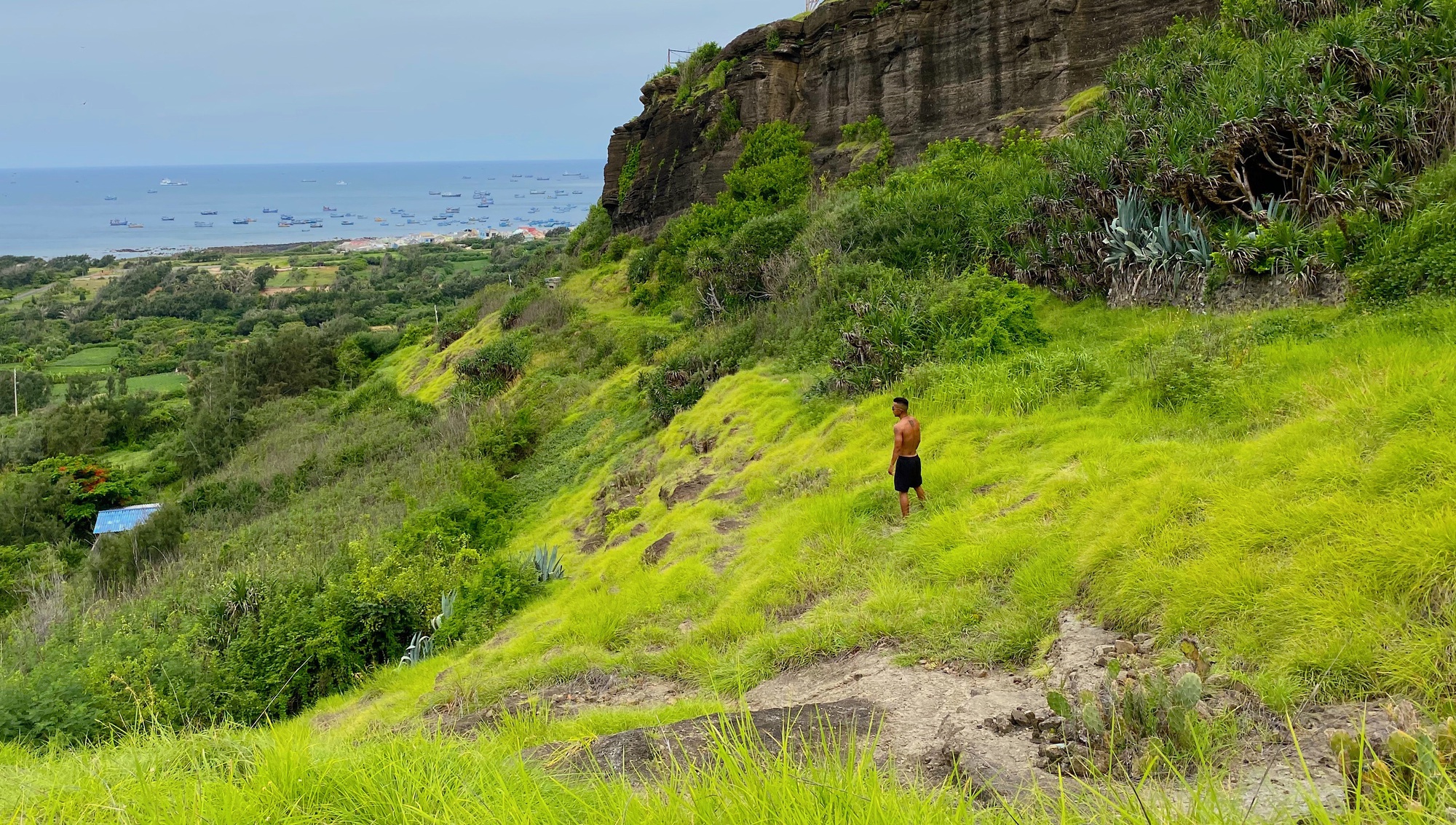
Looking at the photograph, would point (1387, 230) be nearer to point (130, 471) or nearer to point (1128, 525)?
point (1128, 525)

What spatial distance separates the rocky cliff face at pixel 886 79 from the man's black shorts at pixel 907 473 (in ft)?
49.6

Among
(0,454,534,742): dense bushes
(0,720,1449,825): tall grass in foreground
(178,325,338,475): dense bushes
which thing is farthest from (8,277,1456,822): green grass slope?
(178,325,338,475): dense bushes

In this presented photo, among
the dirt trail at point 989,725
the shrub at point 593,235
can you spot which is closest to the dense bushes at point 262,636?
the dirt trail at point 989,725

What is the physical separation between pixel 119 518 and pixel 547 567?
22.8 metres

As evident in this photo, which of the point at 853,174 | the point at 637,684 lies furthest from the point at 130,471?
the point at 637,684

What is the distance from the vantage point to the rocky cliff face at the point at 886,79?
19.4m

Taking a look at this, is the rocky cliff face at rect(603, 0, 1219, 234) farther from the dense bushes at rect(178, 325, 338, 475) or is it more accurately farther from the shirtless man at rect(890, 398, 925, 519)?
the dense bushes at rect(178, 325, 338, 475)

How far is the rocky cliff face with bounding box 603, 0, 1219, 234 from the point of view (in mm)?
19438

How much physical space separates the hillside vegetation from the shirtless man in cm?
31

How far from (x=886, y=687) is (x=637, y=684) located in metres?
2.38

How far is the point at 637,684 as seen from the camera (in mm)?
6395

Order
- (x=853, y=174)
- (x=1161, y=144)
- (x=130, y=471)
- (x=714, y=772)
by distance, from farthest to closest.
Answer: (x=130, y=471) < (x=853, y=174) < (x=1161, y=144) < (x=714, y=772)

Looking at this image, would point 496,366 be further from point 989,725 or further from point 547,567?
point 989,725

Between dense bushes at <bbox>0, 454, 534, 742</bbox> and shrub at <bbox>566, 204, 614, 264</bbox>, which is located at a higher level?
shrub at <bbox>566, 204, 614, 264</bbox>
